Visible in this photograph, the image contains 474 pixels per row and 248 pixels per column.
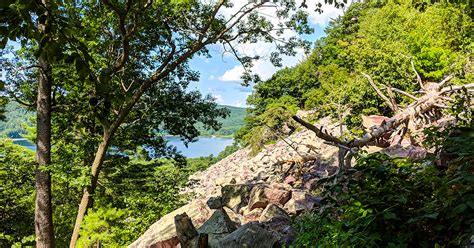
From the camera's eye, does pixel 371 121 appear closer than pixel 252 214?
No

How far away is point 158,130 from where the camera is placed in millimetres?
11789

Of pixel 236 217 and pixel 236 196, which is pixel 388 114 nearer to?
pixel 236 196

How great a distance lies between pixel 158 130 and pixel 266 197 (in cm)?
547

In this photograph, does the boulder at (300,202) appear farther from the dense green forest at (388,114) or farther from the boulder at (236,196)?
the boulder at (236,196)

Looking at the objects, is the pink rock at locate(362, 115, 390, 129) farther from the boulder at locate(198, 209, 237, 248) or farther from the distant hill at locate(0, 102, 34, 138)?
the distant hill at locate(0, 102, 34, 138)

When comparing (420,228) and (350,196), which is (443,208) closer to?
(420,228)

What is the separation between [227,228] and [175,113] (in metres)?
6.51

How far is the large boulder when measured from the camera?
634 centimetres

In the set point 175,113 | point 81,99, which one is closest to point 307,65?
point 175,113

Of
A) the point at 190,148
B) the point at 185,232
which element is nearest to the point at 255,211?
the point at 185,232

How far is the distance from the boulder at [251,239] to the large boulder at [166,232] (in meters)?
1.86

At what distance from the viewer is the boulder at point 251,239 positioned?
463cm

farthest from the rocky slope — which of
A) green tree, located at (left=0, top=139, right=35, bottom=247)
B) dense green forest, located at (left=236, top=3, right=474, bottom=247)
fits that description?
green tree, located at (left=0, top=139, right=35, bottom=247)

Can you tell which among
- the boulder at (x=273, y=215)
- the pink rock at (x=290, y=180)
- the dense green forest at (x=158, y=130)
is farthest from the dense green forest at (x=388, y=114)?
the pink rock at (x=290, y=180)
